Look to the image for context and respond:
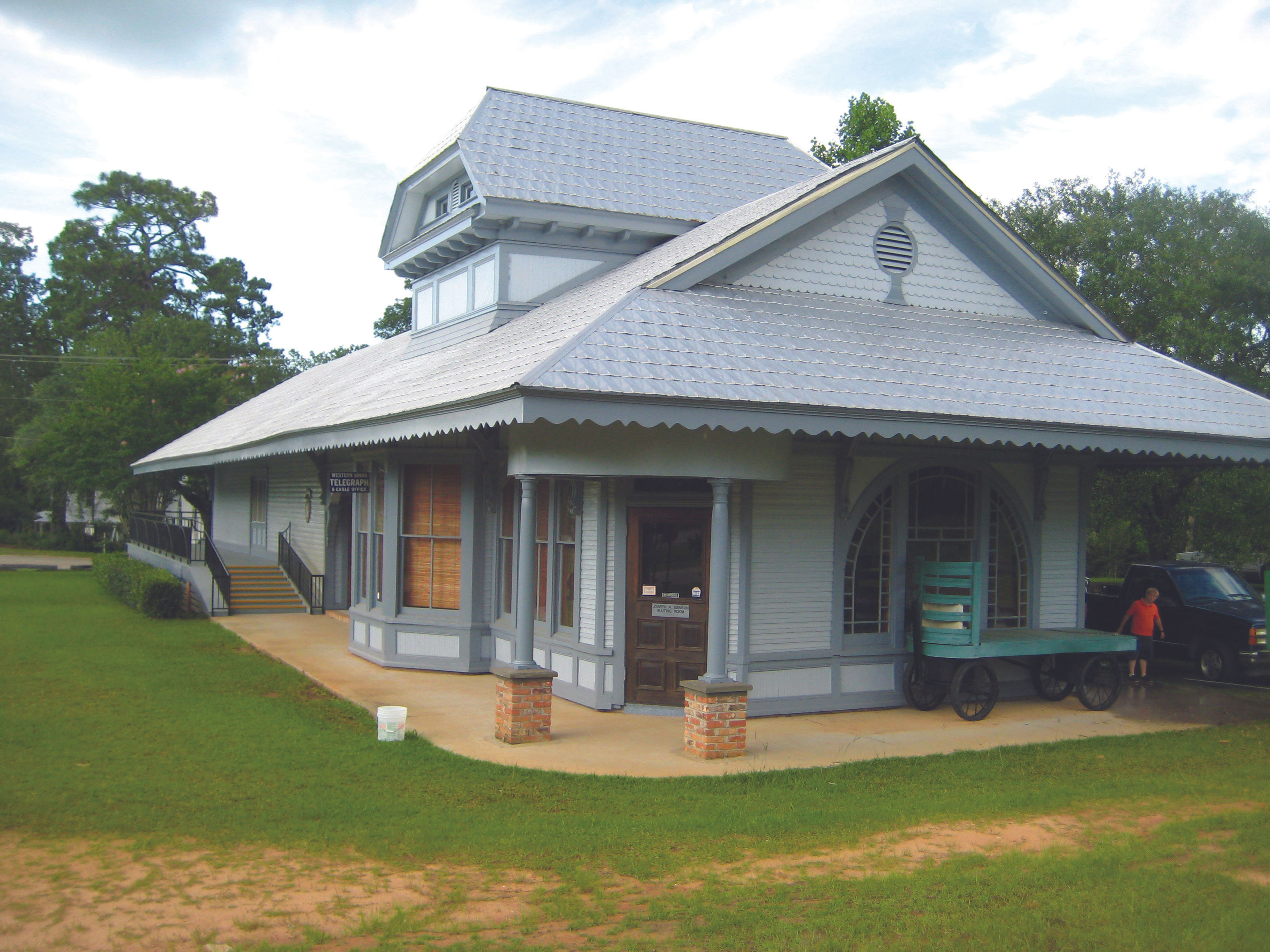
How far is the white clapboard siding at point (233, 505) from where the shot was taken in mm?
29172

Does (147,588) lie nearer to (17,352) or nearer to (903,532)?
(903,532)

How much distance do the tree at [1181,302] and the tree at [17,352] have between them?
48948mm

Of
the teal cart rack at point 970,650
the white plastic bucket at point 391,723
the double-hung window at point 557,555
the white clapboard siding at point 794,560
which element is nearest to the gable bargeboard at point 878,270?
the white clapboard siding at point 794,560

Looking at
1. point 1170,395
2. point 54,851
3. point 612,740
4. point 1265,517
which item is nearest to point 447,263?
point 612,740

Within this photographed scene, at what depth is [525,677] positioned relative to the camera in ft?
32.5

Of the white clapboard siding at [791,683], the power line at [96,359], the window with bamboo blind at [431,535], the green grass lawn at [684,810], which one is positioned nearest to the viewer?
the green grass lawn at [684,810]

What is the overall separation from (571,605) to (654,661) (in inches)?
51.9

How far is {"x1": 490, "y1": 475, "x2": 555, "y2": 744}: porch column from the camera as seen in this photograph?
32.5 feet

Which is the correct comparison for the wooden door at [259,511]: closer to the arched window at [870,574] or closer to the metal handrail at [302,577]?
the metal handrail at [302,577]

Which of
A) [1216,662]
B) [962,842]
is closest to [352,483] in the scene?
[962,842]

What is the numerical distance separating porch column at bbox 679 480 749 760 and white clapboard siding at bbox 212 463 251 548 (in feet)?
70.3

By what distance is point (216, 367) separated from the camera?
125ft

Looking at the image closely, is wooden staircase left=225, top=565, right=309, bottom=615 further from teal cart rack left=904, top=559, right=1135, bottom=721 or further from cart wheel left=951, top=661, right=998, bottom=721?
cart wheel left=951, top=661, right=998, bottom=721

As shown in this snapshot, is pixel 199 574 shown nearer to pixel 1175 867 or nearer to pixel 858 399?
pixel 858 399
